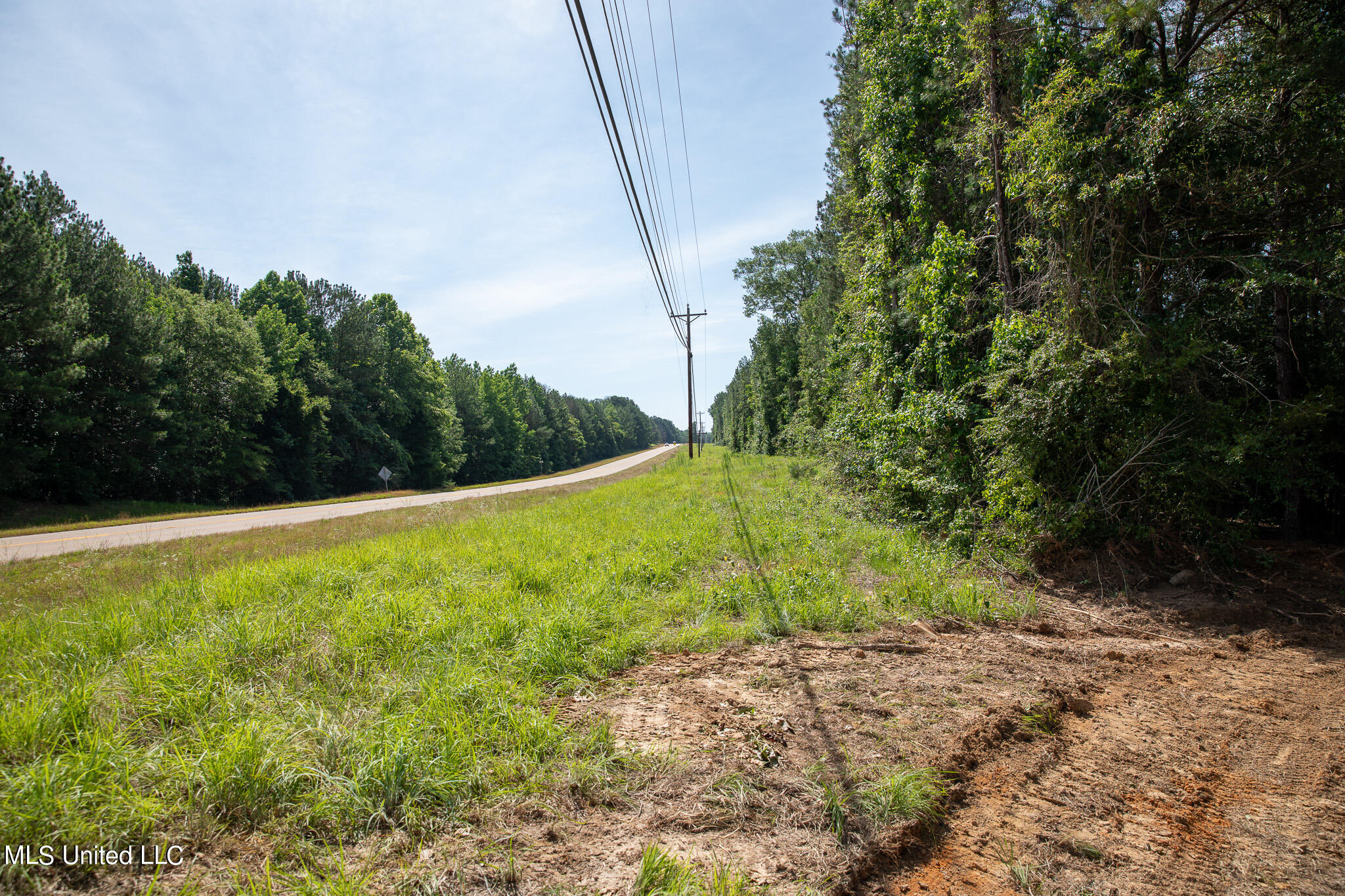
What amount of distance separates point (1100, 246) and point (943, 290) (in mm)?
→ 2344

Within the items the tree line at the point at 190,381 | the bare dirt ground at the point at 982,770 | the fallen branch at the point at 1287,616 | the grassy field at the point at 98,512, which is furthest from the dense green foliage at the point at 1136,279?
the tree line at the point at 190,381

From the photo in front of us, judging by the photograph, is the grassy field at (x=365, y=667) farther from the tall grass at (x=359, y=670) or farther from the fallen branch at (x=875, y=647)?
the fallen branch at (x=875, y=647)

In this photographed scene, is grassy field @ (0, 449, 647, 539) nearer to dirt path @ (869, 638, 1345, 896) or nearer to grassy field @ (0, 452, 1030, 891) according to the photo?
grassy field @ (0, 452, 1030, 891)

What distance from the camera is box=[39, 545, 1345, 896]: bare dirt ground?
212 cm

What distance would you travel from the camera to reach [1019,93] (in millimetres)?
8219

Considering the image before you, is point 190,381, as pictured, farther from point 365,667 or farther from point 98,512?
point 365,667

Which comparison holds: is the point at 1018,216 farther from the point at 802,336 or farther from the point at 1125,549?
the point at 802,336

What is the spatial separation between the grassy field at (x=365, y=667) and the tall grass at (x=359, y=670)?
0.02 m

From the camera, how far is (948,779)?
274 cm

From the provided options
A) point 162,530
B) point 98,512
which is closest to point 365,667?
point 162,530

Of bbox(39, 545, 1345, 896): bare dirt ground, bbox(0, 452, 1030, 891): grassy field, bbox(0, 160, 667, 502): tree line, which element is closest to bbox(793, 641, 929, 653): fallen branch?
bbox(39, 545, 1345, 896): bare dirt ground

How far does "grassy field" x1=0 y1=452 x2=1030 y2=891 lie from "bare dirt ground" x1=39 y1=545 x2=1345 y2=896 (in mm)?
242

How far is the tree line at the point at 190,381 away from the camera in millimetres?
18641

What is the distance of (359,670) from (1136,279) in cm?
961
